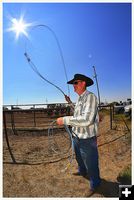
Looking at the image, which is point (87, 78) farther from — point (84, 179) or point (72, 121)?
point (84, 179)

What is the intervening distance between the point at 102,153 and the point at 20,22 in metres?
1.82

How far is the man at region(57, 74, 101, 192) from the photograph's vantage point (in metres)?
2.34

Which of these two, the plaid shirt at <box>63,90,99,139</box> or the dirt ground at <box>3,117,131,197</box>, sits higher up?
the plaid shirt at <box>63,90,99,139</box>

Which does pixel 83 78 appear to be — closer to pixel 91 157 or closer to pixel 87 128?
pixel 87 128

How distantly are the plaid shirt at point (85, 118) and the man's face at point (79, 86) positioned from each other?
0.19 feet

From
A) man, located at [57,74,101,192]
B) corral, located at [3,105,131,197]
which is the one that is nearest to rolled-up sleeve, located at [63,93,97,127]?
man, located at [57,74,101,192]

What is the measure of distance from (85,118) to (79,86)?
371 millimetres

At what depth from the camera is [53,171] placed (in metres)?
2.81

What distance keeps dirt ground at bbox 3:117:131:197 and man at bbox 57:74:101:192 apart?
0.63ft

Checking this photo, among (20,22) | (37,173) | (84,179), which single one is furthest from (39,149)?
(20,22)

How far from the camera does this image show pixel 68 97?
8.97ft

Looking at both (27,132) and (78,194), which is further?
(27,132)

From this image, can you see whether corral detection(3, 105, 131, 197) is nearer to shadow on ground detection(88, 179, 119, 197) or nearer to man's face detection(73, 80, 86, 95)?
shadow on ground detection(88, 179, 119, 197)

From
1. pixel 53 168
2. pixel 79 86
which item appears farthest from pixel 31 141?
pixel 79 86
